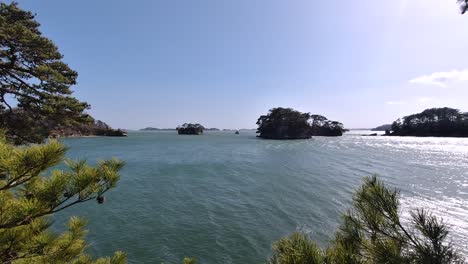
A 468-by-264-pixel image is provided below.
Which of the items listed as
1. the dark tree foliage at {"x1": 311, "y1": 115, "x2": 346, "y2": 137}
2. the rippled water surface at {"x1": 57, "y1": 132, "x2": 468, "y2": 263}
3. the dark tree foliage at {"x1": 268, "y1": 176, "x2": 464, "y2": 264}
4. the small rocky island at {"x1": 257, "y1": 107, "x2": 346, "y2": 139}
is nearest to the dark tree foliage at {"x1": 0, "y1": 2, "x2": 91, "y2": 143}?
the rippled water surface at {"x1": 57, "y1": 132, "x2": 468, "y2": 263}

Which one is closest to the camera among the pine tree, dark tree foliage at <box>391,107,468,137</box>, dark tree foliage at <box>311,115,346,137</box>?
the pine tree

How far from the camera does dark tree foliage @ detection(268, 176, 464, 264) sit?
256cm

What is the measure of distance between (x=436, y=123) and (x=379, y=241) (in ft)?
581

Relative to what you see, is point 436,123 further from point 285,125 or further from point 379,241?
point 379,241

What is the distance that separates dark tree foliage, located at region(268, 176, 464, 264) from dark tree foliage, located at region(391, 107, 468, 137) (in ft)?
544

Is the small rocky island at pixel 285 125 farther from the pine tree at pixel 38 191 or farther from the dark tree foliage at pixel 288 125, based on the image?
the pine tree at pixel 38 191

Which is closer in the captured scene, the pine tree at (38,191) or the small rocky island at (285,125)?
the pine tree at (38,191)

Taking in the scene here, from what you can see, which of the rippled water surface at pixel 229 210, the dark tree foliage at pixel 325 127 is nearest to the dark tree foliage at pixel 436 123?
the dark tree foliage at pixel 325 127

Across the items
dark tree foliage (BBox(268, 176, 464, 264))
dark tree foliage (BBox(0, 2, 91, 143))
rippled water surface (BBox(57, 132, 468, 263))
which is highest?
dark tree foliage (BBox(0, 2, 91, 143))

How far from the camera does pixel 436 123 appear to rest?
459 ft

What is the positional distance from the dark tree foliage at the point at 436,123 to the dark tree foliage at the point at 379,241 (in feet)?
544

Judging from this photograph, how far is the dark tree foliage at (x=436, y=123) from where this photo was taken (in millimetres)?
129500

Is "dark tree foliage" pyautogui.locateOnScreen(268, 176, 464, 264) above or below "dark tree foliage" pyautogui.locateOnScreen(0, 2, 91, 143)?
below

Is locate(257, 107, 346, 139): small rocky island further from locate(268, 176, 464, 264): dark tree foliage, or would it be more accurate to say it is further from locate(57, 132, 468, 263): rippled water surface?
locate(268, 176, 464, 264): dark tree foliage
